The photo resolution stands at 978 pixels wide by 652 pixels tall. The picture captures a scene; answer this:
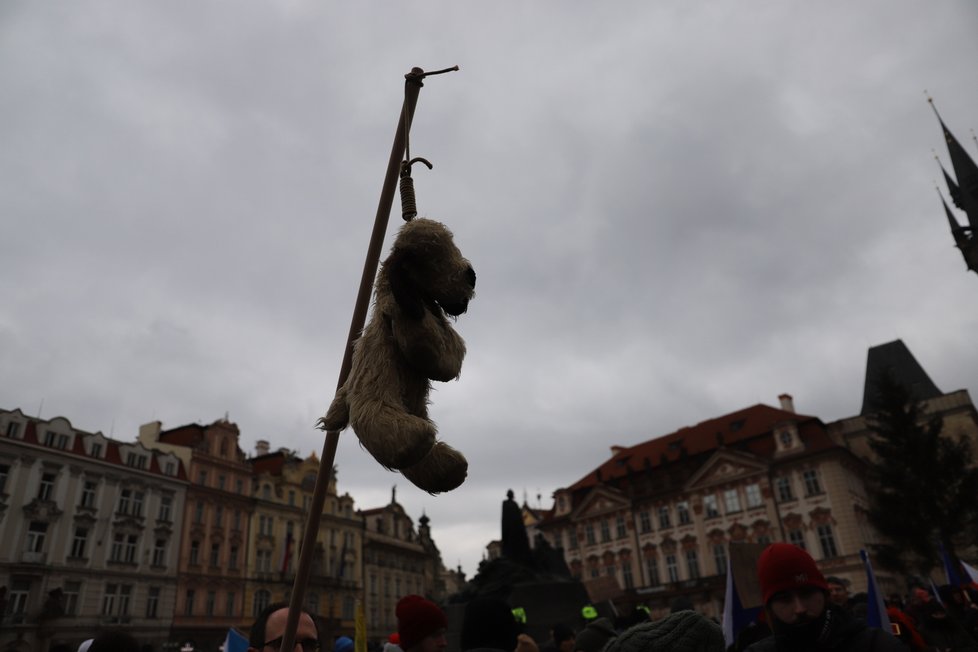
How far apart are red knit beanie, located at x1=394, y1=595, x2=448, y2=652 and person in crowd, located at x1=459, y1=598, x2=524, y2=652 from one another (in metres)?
0.18

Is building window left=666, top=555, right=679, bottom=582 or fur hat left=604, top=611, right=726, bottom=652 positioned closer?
fur hat left=604, top=611, right=726, bottom=652

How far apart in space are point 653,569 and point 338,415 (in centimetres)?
4420

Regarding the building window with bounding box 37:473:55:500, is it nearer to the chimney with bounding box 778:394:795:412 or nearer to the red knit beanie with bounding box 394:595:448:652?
the red knit beanie with bounding box 394:595:448:652

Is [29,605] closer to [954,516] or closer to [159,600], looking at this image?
[159,600]

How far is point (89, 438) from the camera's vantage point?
30.2 meters

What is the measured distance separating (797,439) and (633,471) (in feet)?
39.9

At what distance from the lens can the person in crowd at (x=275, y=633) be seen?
285cm

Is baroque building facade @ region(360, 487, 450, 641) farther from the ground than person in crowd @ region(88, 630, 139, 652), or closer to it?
farther from the ground

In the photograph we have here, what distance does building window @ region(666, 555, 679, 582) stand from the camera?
40.1 metres

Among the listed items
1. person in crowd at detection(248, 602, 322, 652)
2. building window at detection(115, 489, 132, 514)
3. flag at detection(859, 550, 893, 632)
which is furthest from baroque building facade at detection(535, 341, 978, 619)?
person in crowd at detection(248, 602, 322, 652)

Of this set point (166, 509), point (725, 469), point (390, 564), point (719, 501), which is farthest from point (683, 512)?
point (166, 509)

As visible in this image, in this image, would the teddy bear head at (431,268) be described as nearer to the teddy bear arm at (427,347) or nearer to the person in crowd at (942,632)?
the teddy bear arm at (427,347)

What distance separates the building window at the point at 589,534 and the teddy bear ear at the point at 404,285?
47130 mm

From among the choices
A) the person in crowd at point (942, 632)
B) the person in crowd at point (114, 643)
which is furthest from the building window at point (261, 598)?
the person in crowd at point (114, 643)
